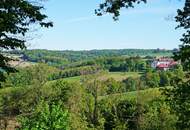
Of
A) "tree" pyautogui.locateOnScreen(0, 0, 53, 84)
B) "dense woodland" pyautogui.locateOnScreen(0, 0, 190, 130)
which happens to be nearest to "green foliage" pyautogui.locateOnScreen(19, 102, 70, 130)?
"dense woodland" pyautogui.locateOnScreen(0, 0, 190, 130)

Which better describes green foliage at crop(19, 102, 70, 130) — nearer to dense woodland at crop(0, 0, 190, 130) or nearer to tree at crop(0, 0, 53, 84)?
dense woodland at crop(0, 0, 190, 130)

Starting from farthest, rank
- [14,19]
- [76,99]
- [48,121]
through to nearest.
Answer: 1. [76,99]
2. [48,121]
3. [14,19]

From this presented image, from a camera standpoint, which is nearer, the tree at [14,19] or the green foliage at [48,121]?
the tree at [14,19]

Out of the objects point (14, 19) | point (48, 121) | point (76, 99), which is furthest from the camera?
point (76, 99)

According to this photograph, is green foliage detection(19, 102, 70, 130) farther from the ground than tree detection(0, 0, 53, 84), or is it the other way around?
tree detection(0, 0, 53, 84)

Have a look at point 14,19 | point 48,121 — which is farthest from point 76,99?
point 14,19

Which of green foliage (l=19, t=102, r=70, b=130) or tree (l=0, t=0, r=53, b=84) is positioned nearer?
tree (l=0, t=0, r=53, b=84)

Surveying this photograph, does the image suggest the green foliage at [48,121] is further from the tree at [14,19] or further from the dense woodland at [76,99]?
the tree at [14,19]

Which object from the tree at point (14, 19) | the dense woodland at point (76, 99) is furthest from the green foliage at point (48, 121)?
the tree at point (14, 19)

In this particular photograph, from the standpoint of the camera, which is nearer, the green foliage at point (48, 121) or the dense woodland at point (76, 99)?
the dense woodland at point (76, 99)

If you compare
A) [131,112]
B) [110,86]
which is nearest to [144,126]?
[131,112]

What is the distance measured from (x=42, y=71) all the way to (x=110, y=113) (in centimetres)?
1792

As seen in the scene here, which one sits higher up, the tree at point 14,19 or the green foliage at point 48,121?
the tree at point 14,19

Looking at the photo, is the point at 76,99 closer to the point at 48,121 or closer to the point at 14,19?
the point at 48,121
